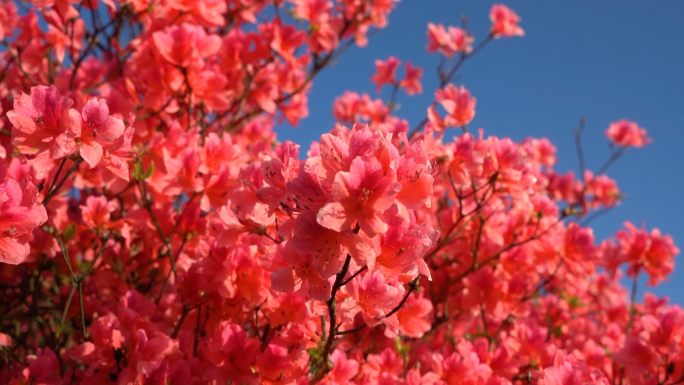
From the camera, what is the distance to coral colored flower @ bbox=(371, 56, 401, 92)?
15.5 feet

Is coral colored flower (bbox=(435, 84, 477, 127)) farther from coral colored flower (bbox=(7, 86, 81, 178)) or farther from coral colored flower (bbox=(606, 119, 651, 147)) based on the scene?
coral colored flower (bbox=(606, 119, 651, 147))

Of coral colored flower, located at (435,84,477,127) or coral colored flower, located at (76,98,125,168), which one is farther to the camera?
coral colored flower, located at (435,84,477,127)

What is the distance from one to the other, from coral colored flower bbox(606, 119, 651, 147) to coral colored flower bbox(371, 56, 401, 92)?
2510 mm

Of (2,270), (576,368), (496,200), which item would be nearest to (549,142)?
(496,200)

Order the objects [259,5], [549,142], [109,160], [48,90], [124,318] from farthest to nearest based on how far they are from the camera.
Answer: [549,142]
[259,5]
[124,318]
[109,160]
[48,90]

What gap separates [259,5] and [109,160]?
3.25 m

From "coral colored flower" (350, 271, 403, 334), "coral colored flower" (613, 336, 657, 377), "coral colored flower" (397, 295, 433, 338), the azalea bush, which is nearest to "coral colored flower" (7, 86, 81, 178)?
the azalea bush

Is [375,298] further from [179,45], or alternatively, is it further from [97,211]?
[179,45]

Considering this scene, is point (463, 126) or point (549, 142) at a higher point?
point (549, 142)

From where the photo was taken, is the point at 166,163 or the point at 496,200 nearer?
the point at 166,163

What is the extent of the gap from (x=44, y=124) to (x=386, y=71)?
366 centimetres

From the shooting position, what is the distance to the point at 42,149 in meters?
1.53

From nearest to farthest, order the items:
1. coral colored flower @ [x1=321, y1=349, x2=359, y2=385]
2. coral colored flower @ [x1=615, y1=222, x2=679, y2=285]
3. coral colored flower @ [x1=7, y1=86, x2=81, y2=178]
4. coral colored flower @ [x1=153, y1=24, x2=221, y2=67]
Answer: coral colored flower @ [x1=7, y1=86, x2=81, y2=178] < coral colored flower @ [x1=321, y1=349, x2=359, y2=385] < coral colored flower @ [x1=153, y1=24, x2=221, y2=67] < coral colored flower @ [x1=615, y1=222, x2=679, y2=285]

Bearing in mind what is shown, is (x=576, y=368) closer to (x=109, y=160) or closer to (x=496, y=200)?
(x=496, y=200)
